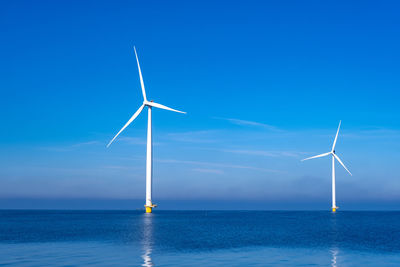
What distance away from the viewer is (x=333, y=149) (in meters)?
194

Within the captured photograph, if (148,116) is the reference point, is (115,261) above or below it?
below

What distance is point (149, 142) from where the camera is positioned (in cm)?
13125

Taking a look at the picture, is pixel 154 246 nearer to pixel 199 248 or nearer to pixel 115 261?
pixel 199 248

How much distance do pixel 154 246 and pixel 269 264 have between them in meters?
20.7

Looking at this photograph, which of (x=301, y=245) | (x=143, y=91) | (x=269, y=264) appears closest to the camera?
(x=269, y=264)

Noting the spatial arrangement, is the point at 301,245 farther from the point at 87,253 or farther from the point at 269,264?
the point at 87,253

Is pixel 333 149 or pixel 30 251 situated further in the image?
pixel 333 149

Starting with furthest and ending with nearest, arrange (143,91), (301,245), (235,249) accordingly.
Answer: (143,91)
(301,245)
(235,249)

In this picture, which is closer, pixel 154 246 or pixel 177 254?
pixel 177 254

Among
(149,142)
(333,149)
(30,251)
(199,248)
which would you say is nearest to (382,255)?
(199,248)

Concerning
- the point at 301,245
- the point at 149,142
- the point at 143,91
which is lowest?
the point at 301,245

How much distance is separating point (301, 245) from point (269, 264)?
70.0 feet

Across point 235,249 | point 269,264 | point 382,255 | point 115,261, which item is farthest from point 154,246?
point 382,255

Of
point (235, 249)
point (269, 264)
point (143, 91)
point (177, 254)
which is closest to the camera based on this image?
point (269, 264)
